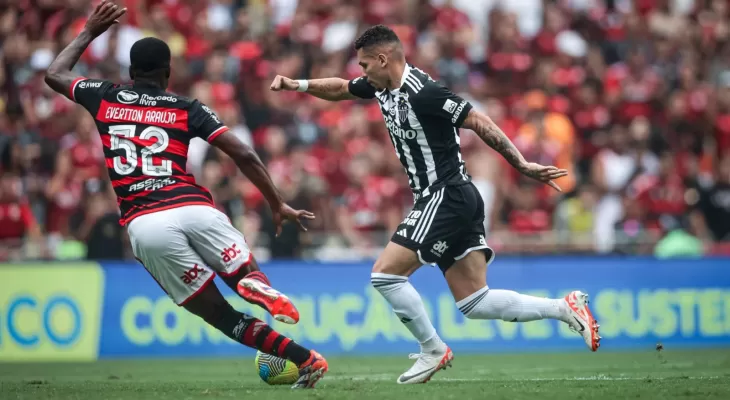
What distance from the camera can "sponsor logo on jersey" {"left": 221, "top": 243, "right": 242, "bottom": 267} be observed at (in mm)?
7754

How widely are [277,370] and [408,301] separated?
1.16 metres

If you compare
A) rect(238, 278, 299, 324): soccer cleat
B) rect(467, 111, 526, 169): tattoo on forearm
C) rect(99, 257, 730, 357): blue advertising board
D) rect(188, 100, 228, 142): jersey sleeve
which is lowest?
rect(99, 257, 730, 357): blue advertising board

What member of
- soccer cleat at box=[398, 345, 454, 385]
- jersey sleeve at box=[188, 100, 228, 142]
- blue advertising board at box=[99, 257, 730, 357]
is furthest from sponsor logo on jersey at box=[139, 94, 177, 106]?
blue advertising board at box=[99, 257, 730, 357]

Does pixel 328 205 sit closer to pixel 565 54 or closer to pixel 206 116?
pixel 565 54

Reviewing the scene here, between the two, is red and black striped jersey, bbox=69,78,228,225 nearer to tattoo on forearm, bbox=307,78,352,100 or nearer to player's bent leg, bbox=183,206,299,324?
player's bent leg, bbox=183,206,299,324

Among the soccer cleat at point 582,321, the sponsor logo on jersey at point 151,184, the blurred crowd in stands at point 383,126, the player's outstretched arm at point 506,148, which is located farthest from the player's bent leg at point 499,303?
the blurred crowd in stands at point 383,126

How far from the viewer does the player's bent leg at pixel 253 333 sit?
26.0ft

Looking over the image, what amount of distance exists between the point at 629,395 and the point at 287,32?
13222mm

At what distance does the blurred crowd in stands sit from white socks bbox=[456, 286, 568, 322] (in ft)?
21.2

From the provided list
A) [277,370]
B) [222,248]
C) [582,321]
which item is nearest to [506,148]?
[582,321]

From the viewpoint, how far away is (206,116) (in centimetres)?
776

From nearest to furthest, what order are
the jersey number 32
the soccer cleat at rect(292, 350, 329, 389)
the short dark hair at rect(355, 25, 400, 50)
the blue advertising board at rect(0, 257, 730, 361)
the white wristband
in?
the jersey number 32 < the soccer cleat at rect(292, 350, 329, 389) < the short dark hair at rect(355, 25, 400, 50) < the white wristband < the blue advertising board at rect(0, 257, 730, 361)

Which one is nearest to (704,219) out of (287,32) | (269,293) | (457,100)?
(287,32)

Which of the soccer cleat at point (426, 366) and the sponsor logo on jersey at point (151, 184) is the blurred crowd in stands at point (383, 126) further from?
the sponsor logo on jersey at point (151, 184)
